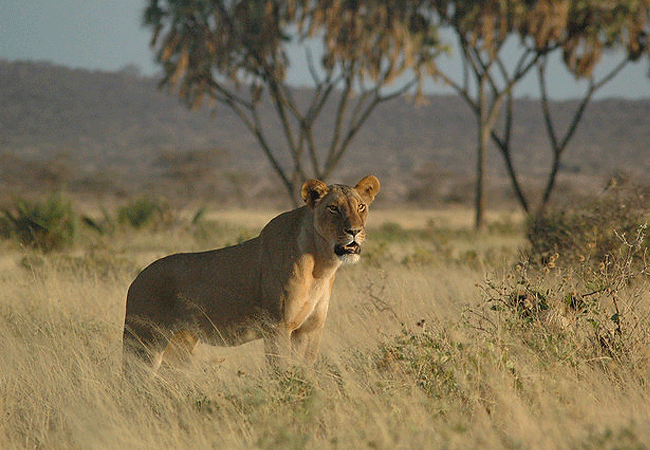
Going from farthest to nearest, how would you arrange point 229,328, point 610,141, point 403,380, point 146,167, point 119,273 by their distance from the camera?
point 610,141
point 146,167
point 119,273
point 229,328
point 403,380

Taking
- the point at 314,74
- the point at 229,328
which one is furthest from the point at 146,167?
the point at 229,328

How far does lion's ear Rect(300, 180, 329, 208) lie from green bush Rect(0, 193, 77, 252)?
9.75 metres

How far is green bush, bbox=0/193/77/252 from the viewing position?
46.5 feet

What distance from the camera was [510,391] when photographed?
460 centimetres

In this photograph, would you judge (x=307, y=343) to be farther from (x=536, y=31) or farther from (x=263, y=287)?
(x=536, y=31)

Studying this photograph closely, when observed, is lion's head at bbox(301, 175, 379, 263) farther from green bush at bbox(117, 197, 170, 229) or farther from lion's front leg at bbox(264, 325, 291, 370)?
green bush at bbox(117, 197, 170, 229)

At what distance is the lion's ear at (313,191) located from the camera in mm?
5277

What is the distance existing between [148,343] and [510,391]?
96.4 inches

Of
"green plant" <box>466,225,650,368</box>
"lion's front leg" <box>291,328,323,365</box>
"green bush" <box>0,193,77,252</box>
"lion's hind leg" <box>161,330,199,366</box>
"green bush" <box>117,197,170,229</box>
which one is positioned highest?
"green plant" <box>466,225,650,368</box>

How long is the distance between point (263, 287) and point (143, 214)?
1459cm

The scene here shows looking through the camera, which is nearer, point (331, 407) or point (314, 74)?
point (331, 407)

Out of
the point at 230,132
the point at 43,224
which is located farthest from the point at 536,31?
Result: the point at 230,132

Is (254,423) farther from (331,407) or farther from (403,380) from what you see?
(403,380)

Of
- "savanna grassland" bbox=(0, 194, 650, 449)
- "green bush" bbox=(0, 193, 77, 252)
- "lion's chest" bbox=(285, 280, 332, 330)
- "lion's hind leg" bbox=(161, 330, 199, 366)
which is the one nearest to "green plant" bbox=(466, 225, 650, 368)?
"savanna grassland" bbox=(0, 194, 650, 449)
